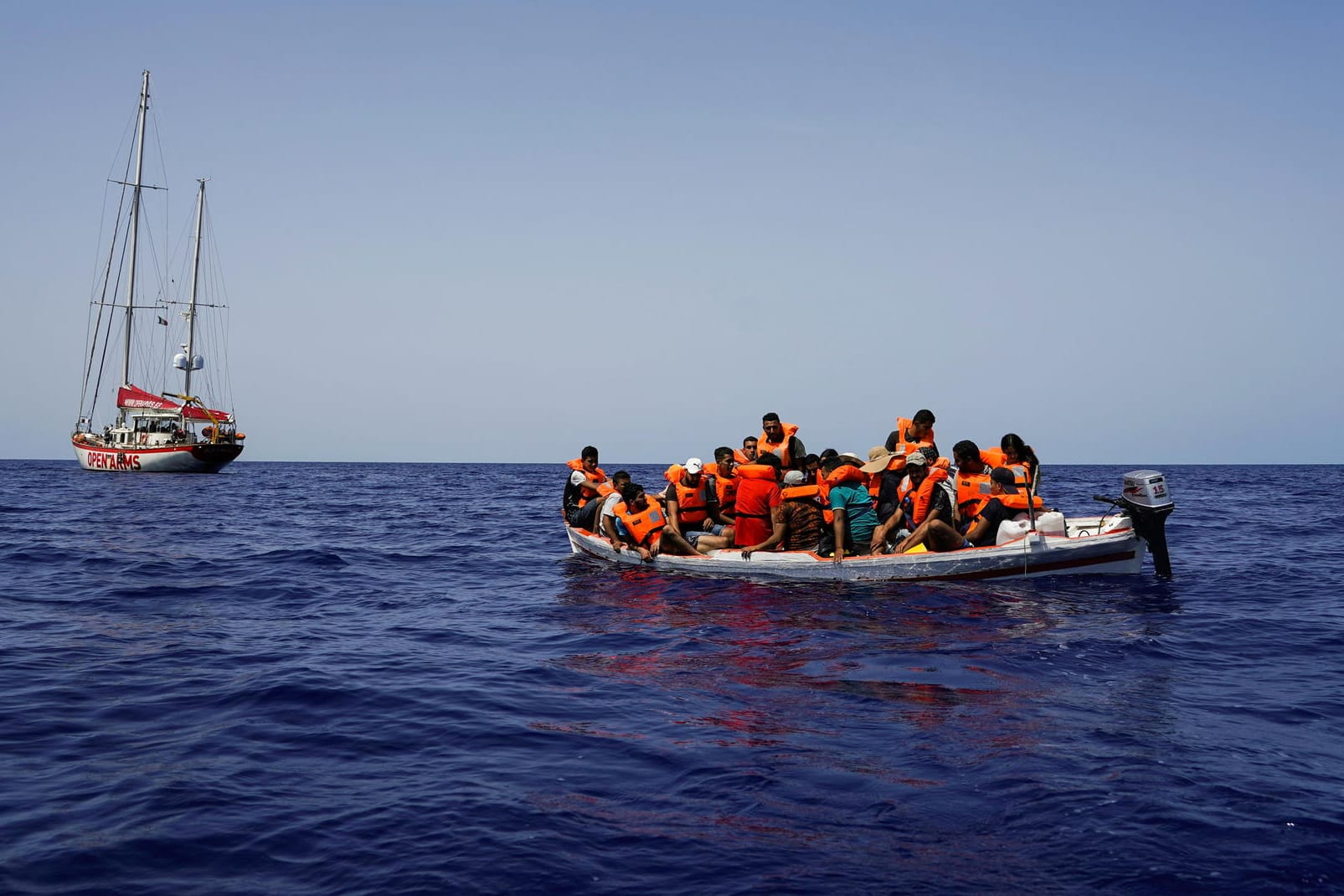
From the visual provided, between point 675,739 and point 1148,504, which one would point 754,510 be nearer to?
point 1148,504

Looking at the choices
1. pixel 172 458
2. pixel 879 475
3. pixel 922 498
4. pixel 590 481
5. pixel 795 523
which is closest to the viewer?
pixel 922 498

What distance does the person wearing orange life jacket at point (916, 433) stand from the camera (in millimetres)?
15273

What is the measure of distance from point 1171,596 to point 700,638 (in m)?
7.58

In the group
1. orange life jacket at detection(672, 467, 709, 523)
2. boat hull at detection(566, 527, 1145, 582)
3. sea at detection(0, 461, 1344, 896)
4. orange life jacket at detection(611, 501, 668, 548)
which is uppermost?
orange life jacket at detection(672, 467, 709, 523)

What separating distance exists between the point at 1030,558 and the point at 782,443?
449cm

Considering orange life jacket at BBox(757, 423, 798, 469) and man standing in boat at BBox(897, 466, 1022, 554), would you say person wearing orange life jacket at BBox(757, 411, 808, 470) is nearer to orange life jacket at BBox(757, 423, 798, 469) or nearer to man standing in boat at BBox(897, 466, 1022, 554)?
orange life jacket at BBox(757, 423, 798, 469)

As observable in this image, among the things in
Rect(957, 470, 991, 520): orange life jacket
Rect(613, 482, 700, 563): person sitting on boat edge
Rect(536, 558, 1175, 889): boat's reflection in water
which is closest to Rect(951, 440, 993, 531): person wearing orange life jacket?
Rect(957, 470, 991, 520): orange life jacket

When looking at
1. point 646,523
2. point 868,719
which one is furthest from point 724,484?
point 868,719

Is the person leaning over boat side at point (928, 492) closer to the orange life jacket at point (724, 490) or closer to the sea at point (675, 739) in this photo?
the sea at point (675, 739)

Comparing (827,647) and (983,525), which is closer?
(827,647)

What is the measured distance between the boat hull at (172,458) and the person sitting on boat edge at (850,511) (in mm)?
60229

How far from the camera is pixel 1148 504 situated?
1369 cm

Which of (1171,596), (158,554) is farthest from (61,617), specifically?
(1171,596)

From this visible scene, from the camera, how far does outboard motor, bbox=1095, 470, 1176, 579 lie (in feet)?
44.7
